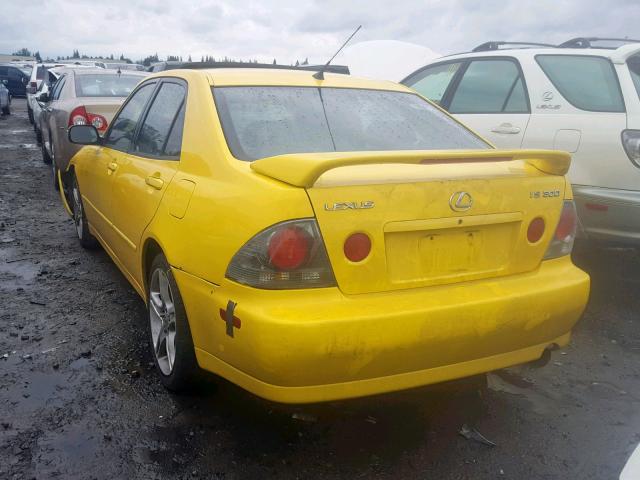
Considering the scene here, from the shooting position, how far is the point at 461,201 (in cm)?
234

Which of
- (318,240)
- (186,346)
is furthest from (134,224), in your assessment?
(318,240)

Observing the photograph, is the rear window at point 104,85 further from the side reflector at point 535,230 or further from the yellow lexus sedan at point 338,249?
the side reflector at point 535,230

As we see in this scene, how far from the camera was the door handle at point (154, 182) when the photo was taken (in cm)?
292

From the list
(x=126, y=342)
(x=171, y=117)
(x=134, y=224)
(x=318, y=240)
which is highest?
(x=171, y=117)

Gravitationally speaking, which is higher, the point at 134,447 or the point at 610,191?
the point at 610,191

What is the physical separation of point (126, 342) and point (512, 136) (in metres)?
3.36

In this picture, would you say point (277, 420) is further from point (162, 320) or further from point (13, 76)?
point (13, 76)

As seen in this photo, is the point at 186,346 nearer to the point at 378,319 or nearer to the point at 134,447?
the point at 134,447

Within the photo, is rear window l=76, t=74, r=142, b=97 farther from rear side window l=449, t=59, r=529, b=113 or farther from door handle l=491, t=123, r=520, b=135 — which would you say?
door handle l=491, t=123, r=520, b=135

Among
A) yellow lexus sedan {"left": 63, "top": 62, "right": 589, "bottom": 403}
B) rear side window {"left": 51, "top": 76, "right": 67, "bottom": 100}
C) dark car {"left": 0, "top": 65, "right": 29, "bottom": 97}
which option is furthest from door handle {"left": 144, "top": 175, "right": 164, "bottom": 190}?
dark car {"left": 0, "top": 65, "right": 29, "bottom": 97}

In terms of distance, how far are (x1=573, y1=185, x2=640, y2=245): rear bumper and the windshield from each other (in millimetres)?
1448

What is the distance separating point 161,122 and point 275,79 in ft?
2.36

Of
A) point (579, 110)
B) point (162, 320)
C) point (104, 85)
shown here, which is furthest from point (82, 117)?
point (579, 110)

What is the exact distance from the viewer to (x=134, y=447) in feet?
8.25
